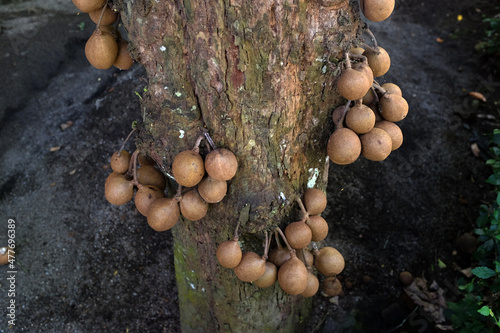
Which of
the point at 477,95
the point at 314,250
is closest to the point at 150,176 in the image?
the point at 314,250

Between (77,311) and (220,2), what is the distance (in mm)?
2514

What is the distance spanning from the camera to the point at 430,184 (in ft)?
12.1

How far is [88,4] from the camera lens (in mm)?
1686

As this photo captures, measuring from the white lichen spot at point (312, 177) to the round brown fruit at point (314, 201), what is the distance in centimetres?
6

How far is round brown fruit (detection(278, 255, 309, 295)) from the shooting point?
6.07ft

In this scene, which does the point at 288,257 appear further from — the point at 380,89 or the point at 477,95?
the point at 477,95

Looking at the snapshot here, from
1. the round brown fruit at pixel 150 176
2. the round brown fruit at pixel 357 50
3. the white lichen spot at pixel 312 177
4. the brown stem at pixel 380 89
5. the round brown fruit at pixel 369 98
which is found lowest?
the round brown fruit at pixel 150 176

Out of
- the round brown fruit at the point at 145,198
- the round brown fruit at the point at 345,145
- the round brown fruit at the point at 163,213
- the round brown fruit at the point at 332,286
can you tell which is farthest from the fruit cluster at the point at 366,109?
the round brown fruit at the point at 332,286

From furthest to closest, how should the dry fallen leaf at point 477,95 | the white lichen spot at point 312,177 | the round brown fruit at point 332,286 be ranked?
the dry fallen leaf at point 477,95
the round brown fruit at point 332,286
the white lichen spot at point 312,177

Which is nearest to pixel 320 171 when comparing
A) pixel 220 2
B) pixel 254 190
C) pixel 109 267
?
pixel 254 190

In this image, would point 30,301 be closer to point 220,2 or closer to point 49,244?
point 49,244

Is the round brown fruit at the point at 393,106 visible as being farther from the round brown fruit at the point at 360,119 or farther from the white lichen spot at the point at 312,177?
the white lichen spot at the point at 312,177

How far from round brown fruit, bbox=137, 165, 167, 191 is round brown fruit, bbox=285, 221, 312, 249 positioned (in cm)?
68

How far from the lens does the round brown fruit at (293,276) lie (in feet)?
6.07
